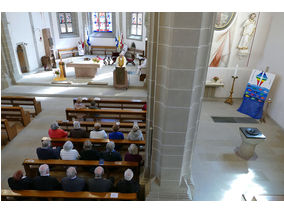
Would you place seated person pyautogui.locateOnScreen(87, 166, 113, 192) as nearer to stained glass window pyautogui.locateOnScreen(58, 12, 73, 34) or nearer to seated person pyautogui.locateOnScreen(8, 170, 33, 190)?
seated person pyautogui.locateOnScreen(8, 170, 33, 190)

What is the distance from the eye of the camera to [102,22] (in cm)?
1531

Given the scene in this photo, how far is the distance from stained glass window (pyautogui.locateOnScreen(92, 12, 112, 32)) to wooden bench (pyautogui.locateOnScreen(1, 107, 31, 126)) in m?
10.1

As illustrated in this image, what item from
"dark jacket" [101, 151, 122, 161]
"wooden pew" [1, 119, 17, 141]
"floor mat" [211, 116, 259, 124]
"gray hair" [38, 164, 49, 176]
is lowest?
"floor mat" [211, 116, 259, 124]

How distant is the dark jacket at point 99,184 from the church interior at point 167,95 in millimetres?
195

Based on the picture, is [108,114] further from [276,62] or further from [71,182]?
[276,62]

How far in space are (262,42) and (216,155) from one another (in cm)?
525

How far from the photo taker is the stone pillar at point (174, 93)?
110 inches

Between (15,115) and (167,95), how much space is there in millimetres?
5652

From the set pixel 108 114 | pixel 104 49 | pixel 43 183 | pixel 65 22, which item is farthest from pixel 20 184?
pixel 65 22

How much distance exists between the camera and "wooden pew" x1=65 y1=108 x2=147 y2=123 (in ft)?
22.0

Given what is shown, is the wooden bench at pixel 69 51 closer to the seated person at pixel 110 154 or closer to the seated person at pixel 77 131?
the seated person at pixel 77 131

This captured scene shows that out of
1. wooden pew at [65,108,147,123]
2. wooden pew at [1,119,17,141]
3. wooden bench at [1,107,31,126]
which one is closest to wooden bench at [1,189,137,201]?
wooden pew at [1,119,17,141]

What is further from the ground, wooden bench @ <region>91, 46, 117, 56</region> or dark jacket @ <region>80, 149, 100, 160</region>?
wooden bench @ <region>91, 46, 117, 56</region>

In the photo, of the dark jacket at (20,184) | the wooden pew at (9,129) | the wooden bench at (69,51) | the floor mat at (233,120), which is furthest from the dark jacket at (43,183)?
the wooden bench at (69,51)
